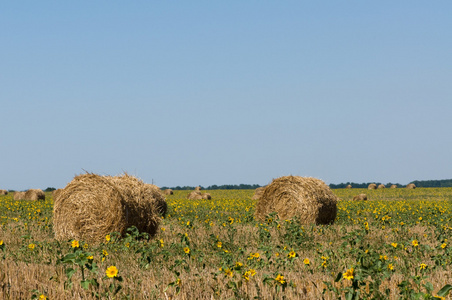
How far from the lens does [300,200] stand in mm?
16797

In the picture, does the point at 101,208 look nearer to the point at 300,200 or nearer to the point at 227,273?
the point at 300,200

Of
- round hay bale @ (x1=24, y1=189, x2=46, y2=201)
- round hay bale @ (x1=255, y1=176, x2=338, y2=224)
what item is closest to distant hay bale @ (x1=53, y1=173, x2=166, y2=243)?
round hay bale @ (x1=255, y1=176, x2=338, y2=224)

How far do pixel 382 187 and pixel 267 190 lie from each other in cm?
4860

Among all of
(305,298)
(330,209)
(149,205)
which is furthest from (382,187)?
(305,298)

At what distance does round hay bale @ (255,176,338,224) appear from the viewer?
653 inches

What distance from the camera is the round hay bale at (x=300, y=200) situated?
16578 millimetres

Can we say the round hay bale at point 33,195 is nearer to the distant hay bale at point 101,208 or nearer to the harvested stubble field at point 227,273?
the distant hay bale at point 101,208

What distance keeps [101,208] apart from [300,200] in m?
7.22

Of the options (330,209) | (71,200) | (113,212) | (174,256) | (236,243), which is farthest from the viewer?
(330,209)

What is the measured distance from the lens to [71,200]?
13.7 metres

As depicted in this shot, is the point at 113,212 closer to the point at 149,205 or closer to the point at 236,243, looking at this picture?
the point at 149,205

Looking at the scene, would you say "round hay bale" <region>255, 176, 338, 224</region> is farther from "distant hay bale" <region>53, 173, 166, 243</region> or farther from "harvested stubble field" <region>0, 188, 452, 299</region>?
"distant hay bale" <region>53, 173, 166, 243</region>

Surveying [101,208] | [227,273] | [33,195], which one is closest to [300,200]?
[101,208]

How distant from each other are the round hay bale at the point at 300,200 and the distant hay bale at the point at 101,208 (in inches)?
189
